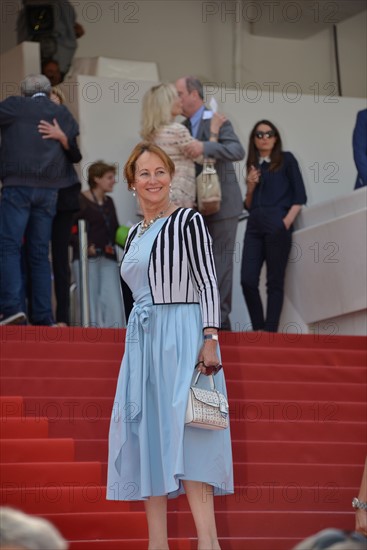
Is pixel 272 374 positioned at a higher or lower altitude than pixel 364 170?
lower

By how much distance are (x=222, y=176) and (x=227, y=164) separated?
0.10 meters

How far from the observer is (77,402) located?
702 cm

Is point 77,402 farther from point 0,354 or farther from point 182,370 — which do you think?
point 182,370

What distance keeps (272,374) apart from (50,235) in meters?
1.91

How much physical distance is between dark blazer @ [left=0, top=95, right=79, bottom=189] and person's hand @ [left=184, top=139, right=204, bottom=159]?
87 cm

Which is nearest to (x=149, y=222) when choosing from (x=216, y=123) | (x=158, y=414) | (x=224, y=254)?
(x=158, y=414)

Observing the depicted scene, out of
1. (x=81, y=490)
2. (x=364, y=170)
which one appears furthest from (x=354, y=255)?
(x=81, y=490)

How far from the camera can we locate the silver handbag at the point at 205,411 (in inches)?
178

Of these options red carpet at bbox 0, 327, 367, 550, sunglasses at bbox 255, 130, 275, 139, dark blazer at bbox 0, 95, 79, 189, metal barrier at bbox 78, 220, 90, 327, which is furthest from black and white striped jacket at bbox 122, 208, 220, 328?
sunglasses at bbox 255, 130, 275, 139

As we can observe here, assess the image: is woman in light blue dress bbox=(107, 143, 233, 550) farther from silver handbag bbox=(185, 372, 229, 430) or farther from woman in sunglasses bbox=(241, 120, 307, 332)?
woman in sunglasses bbox=(241, 120, 307, 332)

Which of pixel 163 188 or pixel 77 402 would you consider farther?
pixel 77 402

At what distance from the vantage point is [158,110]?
8555 mm

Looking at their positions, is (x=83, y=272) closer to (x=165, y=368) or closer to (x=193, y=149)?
(x=193, y=149)

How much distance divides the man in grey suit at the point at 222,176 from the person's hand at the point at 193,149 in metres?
0.20
